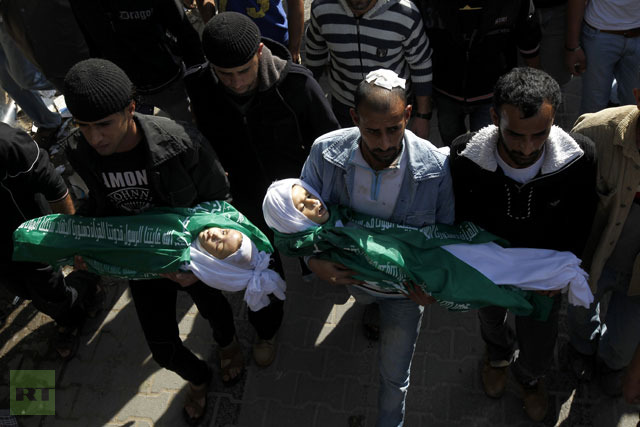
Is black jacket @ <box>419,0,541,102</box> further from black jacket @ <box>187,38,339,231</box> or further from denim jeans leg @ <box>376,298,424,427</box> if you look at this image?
denim jeans leg @ <box>376,298,424,427</box>

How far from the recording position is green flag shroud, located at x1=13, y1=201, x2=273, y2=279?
10.8 feet

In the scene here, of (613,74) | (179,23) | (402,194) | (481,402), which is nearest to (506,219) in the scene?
(402,194)

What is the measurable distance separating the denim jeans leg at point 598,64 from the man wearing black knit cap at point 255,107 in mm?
2379

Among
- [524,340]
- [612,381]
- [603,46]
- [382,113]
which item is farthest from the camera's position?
[603,46]

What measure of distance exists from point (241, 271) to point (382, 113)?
4.10 ft

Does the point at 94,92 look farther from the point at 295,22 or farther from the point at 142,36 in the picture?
the point at 295,22

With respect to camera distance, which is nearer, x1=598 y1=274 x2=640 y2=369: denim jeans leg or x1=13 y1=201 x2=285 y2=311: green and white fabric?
→ x1=13 y1=201 x2=285 y2=311: green and white fabric

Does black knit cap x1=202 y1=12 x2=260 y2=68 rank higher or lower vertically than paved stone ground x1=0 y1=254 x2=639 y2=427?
higher

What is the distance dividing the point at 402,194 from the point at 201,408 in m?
2.24

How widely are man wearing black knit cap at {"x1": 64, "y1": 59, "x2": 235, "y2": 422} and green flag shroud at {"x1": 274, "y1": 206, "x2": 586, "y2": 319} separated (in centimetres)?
71

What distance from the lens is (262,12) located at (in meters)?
4.67

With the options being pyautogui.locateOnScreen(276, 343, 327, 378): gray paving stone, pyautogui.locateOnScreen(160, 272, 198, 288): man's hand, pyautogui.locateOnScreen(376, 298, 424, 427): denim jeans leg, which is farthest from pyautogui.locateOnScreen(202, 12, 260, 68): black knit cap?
pyautogui.locateOnScreen(276, 343, 327, 378): gray paving stone

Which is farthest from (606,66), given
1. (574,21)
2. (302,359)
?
(302,359)

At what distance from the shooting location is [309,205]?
312 cm
